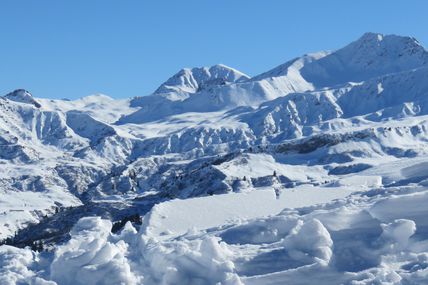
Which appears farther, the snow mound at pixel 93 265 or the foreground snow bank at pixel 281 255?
the snow mound at pixel 93 265

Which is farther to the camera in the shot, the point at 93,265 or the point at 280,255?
the point at 93,265

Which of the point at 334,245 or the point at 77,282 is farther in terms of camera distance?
A: the point at 77,282

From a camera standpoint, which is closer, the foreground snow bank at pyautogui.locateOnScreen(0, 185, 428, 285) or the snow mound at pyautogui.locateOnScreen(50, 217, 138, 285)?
the foreground snow bank at pyautogui.locateOnScreen(0, 185, 428, 285)

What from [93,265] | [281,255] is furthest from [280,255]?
[93,265]

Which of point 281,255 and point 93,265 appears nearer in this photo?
point 281,255

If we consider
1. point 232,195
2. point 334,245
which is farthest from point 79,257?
point 232,195

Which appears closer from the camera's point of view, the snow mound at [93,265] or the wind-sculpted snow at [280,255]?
the wind-sculpted snow at [280,255]

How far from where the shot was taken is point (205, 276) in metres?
57.7

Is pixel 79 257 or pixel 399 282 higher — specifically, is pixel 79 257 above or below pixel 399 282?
above

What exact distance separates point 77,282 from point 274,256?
16650mm

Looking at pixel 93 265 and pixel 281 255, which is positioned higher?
pixel 93 265

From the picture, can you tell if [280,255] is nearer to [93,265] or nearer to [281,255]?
[281,255]

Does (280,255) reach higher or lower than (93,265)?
lower

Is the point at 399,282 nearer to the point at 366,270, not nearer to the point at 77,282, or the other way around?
the point at 366,270
